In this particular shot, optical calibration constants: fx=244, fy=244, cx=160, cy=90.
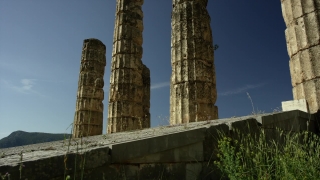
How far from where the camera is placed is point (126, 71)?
13.6 meters

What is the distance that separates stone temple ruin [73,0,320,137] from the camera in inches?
237

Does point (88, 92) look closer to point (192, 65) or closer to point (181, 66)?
point (181, 66)

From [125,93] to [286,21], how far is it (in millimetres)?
8688

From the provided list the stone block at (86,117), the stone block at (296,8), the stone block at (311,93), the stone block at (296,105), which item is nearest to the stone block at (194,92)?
the stone block at (296,105)

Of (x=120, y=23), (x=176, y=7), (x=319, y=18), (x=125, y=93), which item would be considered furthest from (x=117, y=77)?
(x=319, y=18)

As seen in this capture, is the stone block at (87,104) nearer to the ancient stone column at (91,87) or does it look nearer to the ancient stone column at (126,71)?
the ancient stone column at (91,87)

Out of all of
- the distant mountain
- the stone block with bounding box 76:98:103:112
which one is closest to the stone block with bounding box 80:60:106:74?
the stone block with bounding box 76:98:103:112

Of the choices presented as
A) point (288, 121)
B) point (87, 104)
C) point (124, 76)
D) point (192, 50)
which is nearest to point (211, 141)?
point (288, 121)

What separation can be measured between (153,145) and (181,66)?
6.10 metres

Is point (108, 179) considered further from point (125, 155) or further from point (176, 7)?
point (176, 7)

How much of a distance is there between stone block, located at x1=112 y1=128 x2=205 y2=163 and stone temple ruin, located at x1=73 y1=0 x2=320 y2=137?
1.44ft

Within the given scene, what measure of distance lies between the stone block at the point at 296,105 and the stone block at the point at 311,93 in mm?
104

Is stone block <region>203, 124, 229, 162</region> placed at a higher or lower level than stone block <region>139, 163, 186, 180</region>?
higher

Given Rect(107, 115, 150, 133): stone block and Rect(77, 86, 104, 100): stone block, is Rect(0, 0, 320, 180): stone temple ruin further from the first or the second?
Rect(77, 86, 104, 100): stone block
